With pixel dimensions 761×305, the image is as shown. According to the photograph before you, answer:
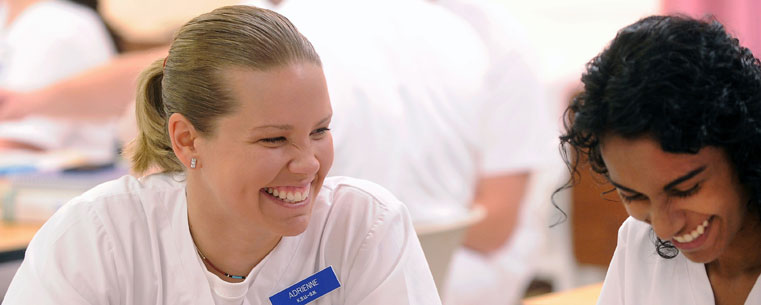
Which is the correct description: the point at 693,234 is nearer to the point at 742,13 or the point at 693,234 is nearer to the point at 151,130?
the point at 151,130

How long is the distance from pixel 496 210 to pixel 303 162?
54.9 inches

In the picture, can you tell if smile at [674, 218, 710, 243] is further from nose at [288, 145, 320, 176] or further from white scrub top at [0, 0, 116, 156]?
white scrub top at [0, 0, 116, 156]

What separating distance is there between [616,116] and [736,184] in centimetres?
17

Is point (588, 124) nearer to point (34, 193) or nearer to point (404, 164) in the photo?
point (404, 164)

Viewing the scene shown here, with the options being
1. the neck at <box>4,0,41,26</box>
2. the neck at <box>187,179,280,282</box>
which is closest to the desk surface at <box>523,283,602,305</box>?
the neck at <box>187,179,280,282</box>

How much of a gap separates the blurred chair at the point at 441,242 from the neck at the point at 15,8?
8.78ft

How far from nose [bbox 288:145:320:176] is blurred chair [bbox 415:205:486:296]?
2.77 ft

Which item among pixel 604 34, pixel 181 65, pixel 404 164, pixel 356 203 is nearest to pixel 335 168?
pixel 404 164

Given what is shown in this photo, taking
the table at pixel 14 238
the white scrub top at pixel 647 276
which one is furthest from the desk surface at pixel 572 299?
the table at pixel 14 238

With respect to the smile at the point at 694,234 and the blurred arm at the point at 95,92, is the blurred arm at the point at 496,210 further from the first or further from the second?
the smile at the point at 694,234

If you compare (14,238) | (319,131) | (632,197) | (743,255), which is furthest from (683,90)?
(14,238)

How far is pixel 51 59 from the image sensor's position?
371 cm

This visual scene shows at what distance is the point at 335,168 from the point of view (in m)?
2.25

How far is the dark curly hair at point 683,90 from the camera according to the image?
1035mm
